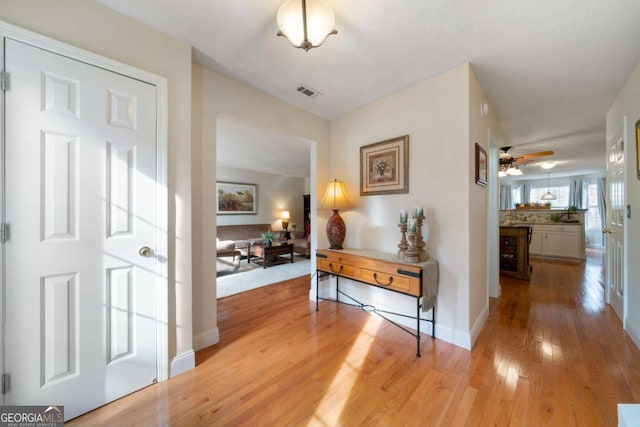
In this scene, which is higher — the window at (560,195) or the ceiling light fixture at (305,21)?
the ceiling light fixture at (305,21)

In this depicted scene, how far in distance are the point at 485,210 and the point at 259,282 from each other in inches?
130

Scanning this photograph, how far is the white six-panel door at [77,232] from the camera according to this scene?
1.18m

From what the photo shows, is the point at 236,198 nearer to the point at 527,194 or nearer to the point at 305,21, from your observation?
the point at 305,21

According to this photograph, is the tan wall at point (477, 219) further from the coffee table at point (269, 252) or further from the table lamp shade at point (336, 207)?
the coffee table at point (269, 252)

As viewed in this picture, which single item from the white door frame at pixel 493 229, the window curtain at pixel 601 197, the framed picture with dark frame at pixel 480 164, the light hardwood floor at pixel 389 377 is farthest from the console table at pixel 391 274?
the window curtain at pixel 601 197

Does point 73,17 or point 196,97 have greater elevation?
point 73,17

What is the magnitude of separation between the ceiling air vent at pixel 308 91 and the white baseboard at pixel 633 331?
355 centimetres

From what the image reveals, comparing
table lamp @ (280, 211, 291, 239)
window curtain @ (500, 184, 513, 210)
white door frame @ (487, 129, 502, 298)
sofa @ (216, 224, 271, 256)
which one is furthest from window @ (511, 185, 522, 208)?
sofa @ (216, 224, 271, 256)

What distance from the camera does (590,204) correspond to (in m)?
7.54

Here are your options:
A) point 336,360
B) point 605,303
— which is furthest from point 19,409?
point 605,303

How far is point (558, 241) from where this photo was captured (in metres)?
5.60

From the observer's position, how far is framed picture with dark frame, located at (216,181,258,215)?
624 centimetres

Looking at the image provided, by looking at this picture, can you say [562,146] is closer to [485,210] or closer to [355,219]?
[485,210]
